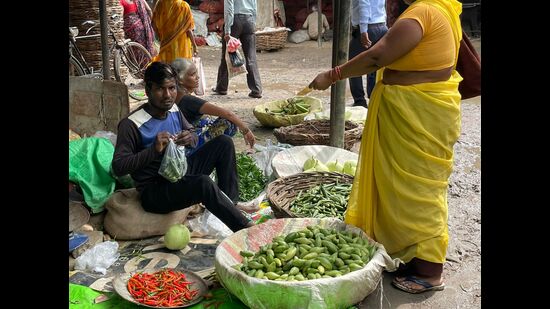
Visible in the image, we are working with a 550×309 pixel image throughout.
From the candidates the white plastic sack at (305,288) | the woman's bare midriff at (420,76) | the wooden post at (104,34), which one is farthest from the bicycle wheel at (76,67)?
the woman's bare midriff at (420,76)

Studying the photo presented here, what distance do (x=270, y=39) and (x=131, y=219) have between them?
434 inches

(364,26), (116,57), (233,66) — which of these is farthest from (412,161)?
(116,57)

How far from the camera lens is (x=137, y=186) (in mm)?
4371

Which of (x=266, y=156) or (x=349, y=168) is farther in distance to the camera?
(x=266, y=156)

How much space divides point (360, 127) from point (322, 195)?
2051mm

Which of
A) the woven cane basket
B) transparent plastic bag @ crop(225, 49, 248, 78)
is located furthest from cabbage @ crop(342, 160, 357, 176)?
the woven cane basket

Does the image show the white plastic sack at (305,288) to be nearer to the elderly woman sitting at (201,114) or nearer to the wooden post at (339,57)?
the elderly woman sitting at (201,114)

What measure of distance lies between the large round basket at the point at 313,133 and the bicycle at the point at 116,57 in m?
3.48

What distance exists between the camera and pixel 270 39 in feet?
48.6

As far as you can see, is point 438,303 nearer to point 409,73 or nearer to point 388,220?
point 388,220

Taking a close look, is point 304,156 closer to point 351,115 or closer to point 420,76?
point 351,115

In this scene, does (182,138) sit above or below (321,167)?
above
